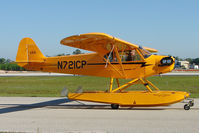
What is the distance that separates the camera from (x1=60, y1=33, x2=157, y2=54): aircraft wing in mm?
9180

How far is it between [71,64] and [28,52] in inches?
100

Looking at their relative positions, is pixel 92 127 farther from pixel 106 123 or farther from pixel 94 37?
pixel 94 37

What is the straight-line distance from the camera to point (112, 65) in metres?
10.8

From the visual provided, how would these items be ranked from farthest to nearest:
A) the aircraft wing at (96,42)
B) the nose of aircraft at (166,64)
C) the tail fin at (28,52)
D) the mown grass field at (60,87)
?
the mown grass field at (60,87) → the tail fin at (28,52) → the nose of aircraft at (166,64) → the aircraft wing at (96,42)

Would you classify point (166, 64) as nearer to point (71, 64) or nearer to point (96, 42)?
point (96, 42)

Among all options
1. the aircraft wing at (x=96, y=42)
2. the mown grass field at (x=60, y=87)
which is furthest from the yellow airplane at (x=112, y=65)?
the mown grass field at (x=60, y=87)

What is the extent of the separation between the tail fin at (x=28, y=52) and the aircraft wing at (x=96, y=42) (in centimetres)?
300

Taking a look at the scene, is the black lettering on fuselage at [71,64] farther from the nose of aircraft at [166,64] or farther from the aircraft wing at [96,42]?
the nose of aircraft at [166,64]

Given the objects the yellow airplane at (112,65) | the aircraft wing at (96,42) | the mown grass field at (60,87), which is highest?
the aircraft wing at (96,42)

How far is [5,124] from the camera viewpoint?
24.1 feet

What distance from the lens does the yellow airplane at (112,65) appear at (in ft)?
31.2

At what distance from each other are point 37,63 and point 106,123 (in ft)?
21.2

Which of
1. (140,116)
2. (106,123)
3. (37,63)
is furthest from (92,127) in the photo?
(37,63)

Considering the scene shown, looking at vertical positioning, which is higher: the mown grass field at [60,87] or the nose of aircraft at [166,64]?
the nose of aircraft at [166,64]
